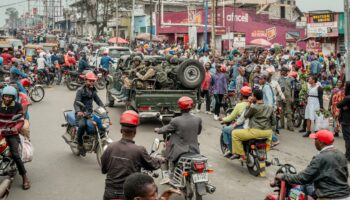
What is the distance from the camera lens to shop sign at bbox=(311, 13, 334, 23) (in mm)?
32219

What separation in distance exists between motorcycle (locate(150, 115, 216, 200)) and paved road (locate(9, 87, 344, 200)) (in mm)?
719

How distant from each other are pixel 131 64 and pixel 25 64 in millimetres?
Result: 8061

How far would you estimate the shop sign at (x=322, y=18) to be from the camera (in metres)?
32.2

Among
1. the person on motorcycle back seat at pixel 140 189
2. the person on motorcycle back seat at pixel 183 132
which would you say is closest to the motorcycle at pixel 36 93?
the person on motorcycle back seat at pixel 183 132

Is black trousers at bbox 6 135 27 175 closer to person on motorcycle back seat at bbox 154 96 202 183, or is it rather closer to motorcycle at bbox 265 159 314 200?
person on motorcycle back seat at bbox 154 96 202 183

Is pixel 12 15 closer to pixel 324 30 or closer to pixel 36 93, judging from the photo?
pixel 324 30

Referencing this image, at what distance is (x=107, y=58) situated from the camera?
73.8 ft

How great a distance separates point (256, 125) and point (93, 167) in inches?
123

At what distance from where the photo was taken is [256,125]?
8.52 m

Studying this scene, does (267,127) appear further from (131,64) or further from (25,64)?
(25,64)

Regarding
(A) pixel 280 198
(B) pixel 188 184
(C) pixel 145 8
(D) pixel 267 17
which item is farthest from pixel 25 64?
(C) pixel 145 8

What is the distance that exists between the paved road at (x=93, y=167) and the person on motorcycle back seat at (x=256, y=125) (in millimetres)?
632

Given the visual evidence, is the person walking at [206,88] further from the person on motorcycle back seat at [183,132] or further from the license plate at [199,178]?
the license plate at [199,178]

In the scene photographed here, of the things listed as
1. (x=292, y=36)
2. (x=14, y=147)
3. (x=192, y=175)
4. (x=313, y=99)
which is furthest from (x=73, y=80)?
(x=292, y=36)
